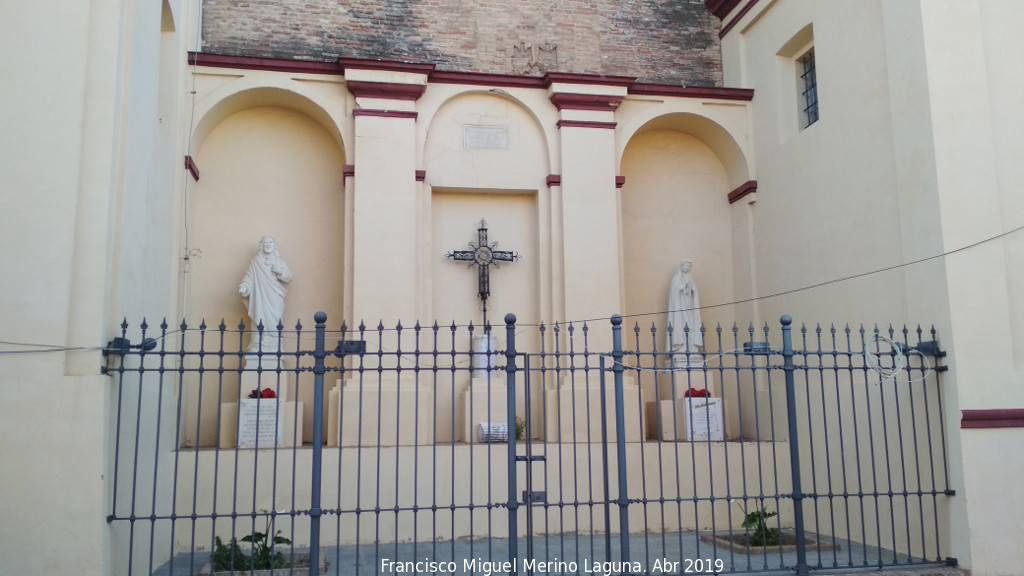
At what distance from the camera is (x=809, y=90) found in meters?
11.5

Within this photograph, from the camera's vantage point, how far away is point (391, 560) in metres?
8.60

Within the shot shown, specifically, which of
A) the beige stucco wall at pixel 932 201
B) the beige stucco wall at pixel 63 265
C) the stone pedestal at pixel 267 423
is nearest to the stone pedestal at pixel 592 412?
the beige stucco wall at pixel 932 201

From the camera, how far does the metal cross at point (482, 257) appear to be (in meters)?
11.7

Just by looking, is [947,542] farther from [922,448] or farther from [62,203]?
[62,203]

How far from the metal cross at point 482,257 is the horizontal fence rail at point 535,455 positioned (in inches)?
27.7

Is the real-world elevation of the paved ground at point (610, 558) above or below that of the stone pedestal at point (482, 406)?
below

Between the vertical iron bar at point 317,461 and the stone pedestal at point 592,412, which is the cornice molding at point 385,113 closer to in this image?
the stone pedestal at point 592,412

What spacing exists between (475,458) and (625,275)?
148 inches

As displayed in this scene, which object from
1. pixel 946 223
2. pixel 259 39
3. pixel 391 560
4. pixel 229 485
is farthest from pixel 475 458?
pixel 259 39

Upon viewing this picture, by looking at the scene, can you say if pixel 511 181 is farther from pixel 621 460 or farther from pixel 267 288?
pixel 621 460

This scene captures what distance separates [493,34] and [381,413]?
5852mm

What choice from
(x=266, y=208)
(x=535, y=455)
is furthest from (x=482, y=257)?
(x=535, y=455)

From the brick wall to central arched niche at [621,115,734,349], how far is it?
105cm

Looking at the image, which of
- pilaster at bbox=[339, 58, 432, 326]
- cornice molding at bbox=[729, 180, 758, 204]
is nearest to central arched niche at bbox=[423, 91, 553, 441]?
pilaster at bbox=[339, 58, 432, 326]
